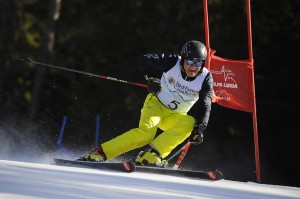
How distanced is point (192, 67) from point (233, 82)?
1337 mm

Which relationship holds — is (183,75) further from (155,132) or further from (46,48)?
(46,48)

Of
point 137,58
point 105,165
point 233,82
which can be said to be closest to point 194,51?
point 233,82

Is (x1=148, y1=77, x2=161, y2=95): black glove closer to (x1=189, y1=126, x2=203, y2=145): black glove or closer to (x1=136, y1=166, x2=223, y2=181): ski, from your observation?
(x1=189, y1=126, x2=203, y2=145): black glove

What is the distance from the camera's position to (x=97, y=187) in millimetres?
4914

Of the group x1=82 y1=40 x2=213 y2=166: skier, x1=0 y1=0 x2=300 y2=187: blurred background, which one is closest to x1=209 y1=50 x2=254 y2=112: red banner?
x1=82 y1=40 x2=213 y2=166: skier

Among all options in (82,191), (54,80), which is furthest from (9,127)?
(82,191)

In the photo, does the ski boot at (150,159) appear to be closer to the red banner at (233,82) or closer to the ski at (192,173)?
the ski at (192,173)

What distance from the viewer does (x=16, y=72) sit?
22.3 m

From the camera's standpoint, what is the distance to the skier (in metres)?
7.34

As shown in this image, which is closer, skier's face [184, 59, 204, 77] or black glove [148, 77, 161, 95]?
black glove [148, 77, 161, 95]

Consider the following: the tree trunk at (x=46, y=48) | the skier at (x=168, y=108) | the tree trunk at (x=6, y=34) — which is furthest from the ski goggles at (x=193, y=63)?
the tree trunk at (x=6, y=34)

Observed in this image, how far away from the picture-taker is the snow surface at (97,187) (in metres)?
4.50

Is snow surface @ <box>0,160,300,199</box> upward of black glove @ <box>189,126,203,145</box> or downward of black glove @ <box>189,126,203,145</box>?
downward

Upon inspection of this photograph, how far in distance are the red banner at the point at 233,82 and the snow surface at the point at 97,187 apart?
7.61 ft
